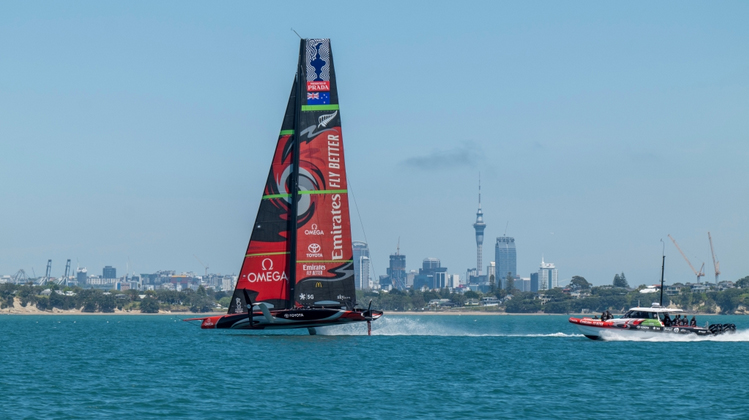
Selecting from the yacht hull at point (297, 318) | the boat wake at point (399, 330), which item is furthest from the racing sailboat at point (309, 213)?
the boat wake at point (399, 330)

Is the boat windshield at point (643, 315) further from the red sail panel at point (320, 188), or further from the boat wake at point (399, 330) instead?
the red sail panel at point (320, 188)

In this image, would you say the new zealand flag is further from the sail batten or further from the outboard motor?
the outboard motor

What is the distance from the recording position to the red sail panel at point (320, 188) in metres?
61.6

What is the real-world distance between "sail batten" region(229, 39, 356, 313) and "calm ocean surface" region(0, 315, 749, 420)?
12.0 ft

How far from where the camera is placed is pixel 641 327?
6819cm

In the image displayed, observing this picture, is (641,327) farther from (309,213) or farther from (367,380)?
(367,380)

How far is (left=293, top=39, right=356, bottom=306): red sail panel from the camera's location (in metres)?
61.6

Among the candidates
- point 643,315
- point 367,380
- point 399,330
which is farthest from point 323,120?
point 399,330

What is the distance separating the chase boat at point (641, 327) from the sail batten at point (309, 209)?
19698 millimetres

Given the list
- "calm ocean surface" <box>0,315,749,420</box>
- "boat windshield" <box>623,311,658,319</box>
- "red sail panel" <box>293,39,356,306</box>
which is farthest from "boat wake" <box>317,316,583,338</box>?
"boat windshield" <box>623,311,658,319</box>

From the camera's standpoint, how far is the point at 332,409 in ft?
116

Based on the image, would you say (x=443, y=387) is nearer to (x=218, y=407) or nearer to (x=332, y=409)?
(x=332, y=409)

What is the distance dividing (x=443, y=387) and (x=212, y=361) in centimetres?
1635

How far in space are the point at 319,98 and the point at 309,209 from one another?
7498 millimetres
